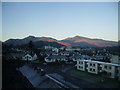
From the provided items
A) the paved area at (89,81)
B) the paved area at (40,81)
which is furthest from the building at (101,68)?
the paved area at (40,81)

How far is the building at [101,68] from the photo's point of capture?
10.2 metres

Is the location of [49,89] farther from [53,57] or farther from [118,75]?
[53,57]

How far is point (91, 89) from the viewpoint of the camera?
746cm

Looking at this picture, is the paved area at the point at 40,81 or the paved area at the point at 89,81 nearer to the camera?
the paved area at the point at 40,81

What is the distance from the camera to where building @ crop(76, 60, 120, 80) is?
10.2m

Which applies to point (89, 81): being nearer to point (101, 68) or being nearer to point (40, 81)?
point (101, 68)

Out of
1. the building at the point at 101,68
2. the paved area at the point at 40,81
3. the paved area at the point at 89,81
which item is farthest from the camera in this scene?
the building at the point at 101,68

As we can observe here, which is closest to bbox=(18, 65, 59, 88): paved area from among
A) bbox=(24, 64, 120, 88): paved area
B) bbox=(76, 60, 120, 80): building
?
bbox=(24, 64, 120, 88): paved area

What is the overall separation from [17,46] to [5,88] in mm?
38955

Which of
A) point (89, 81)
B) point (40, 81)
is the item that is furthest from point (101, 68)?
point (40, 81)

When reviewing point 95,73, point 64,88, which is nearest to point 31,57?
point 95,73

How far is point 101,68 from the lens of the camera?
11.8 metres

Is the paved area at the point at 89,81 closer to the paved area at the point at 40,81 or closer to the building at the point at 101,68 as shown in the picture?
the building at the point at 101,68

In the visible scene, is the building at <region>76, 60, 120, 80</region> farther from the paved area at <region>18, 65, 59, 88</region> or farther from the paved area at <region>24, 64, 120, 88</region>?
the paved area at <region>18, 65, 59, 88</region>
